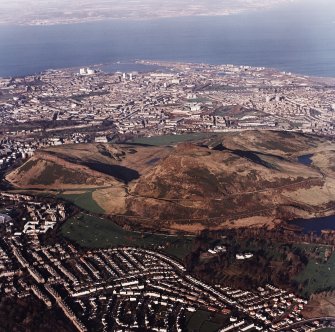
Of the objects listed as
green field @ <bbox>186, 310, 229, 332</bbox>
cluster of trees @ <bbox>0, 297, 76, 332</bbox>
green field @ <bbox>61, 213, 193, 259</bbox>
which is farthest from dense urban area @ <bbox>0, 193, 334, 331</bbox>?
green field @ <bbox>61, 213, 193, 259</bbox>

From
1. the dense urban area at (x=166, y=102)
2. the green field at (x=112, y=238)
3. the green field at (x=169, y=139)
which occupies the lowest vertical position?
the green field at (x=112, y=238)

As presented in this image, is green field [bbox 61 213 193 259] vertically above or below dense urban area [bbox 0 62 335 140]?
below

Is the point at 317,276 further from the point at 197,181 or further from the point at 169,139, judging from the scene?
the point at 169,139

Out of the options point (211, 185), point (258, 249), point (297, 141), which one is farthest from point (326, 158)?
point (258, 249)

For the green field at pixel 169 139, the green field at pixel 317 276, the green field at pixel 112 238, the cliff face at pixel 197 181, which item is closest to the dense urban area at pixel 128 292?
the green field at pixel 112 238

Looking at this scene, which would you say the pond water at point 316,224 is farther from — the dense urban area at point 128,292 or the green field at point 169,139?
the green field at point 169,139

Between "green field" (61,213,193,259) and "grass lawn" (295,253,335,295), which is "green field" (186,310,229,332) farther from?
"green field" (61,213,193,259)
